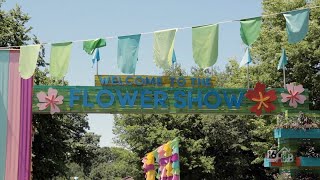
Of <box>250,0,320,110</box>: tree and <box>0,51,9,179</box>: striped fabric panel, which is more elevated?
<box>250,0,320,110</box>: tree

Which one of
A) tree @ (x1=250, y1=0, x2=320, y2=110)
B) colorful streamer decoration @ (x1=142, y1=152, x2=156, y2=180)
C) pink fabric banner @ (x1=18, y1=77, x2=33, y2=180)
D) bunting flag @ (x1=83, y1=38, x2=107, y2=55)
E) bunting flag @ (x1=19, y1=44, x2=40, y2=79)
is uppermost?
tree @ (x1=250, y1=0, x2=320, y2=110)

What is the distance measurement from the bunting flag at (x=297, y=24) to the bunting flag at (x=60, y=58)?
4.99 meters

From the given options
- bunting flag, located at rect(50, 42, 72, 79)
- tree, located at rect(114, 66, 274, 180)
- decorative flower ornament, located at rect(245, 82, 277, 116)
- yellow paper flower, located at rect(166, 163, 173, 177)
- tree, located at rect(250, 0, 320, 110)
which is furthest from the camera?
tree, located at rect(114, 66, 274, 180)

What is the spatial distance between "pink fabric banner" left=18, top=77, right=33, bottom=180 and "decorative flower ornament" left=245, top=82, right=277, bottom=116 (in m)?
6.60

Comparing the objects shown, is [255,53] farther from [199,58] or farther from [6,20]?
[199,58]

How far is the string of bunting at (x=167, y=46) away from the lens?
33.9 feet

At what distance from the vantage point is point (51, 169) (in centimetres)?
2228

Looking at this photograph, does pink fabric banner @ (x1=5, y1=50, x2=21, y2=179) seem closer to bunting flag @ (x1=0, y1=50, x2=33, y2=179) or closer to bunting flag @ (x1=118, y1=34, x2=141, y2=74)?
bunting flag @ (x1=0, y1=50, x2=33, y2=179)

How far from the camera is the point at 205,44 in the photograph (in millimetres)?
10953

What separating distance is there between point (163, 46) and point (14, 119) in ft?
13.7

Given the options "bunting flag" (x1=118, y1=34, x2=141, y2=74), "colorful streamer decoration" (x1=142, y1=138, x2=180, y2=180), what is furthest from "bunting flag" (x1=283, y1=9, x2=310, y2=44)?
"colorful streamer decoration" (x1=142, y1=138, x2=180, y2=180)

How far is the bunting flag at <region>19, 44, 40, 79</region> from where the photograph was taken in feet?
40.1

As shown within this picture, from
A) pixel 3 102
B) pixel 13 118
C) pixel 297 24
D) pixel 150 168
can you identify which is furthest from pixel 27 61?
pixel 150 168

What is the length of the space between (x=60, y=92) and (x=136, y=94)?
7.28 feet
